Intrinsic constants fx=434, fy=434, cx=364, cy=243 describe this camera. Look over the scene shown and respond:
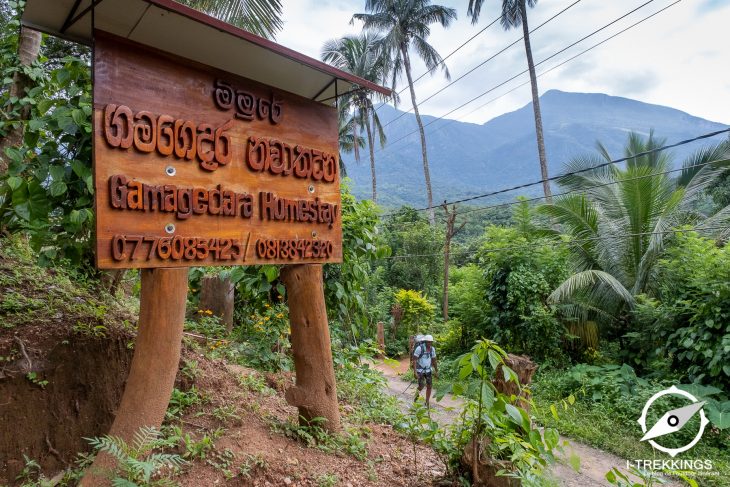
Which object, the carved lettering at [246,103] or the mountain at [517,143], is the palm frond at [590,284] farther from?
the mountain at [517,143]

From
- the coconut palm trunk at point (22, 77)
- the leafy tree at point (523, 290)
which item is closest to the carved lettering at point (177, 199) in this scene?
the coconut palm trunk at point (22, 77)

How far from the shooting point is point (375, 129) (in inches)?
1142

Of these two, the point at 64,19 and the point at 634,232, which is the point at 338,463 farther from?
the point at 634,232

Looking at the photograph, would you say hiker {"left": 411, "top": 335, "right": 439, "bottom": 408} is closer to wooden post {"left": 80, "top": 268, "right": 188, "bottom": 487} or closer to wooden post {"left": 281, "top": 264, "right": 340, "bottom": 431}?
wooden post {"left": 281, "top": 264, "right": 340, "bottom": 431}

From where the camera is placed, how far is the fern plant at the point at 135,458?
6.09 ft

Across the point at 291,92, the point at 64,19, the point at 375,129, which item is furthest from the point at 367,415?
the point at 375,129

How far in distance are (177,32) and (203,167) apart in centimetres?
76

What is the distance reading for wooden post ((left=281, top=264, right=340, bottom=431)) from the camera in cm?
314

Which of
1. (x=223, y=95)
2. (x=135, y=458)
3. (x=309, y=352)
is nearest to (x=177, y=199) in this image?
(x=223, y=95)

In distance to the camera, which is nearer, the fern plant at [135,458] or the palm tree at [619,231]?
the fern plant at [135,458]

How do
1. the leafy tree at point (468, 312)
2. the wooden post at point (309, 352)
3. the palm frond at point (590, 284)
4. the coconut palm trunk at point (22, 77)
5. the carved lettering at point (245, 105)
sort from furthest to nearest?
the leafy tree at point (468, 312) → the palm frond at point (590, 284) → the coconut palm trunk at point (22, 77) → the wooden post at point (309, 352) → the carved lettering at point (245, 105)

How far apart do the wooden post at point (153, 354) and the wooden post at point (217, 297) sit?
3.56 meters

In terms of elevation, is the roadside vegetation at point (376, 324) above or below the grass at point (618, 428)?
above

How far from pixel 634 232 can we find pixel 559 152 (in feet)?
485
